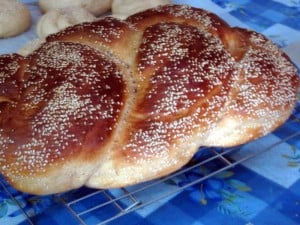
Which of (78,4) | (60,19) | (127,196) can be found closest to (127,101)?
(127,196)

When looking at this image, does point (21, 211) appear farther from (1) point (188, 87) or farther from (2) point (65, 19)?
(2) point (65, 19)

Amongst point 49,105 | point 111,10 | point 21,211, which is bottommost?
point 21,211

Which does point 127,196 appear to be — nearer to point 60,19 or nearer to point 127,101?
point 127,101

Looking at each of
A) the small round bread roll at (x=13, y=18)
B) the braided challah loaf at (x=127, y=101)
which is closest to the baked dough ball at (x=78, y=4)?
the small round bread roll at (x=13, y=18)

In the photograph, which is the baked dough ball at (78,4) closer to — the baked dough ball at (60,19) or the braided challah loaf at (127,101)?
the baked dough ball at (60,19)

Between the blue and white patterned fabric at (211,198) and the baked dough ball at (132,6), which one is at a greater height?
the baked dough ball at (132,6)

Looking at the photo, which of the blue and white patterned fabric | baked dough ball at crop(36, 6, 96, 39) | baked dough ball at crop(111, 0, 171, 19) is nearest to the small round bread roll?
baked dough ball at crop(36, 6, 96, 39)

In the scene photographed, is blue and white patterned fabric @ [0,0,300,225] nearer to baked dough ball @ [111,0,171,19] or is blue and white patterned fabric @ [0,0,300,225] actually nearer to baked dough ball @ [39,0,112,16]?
baked dough ball @ [111,0,171,19]

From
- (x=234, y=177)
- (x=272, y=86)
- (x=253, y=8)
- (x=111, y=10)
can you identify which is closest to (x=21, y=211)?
(x=234, y=177)
